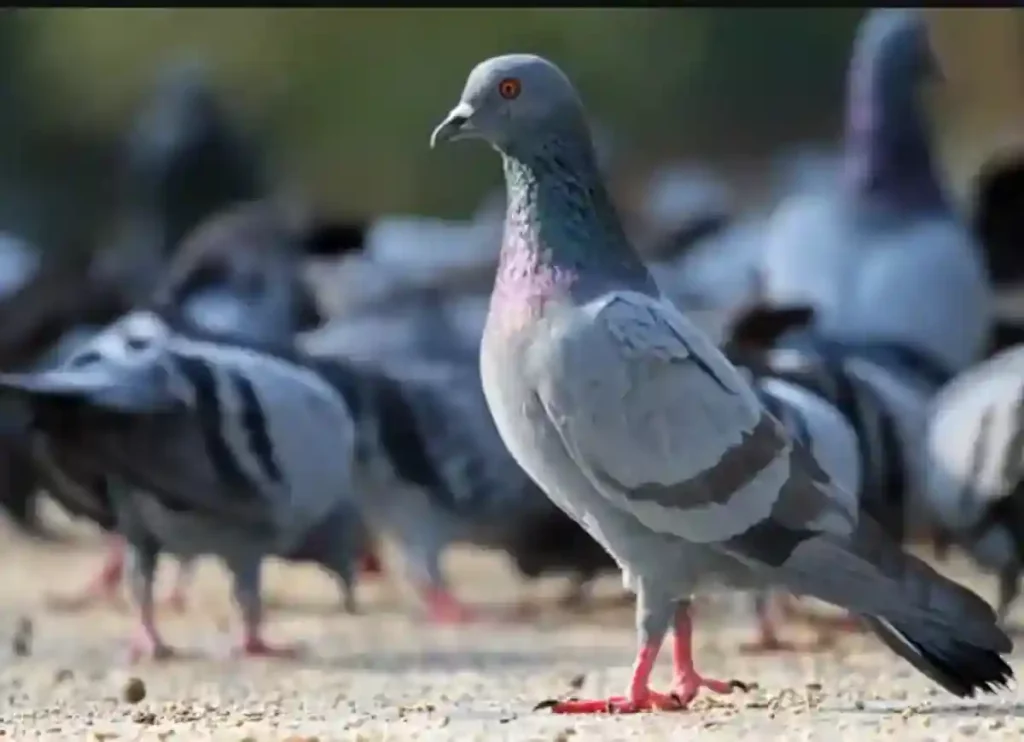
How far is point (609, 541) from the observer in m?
2.78

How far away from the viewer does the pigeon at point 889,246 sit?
555cm

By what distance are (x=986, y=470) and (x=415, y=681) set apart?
1.39 m

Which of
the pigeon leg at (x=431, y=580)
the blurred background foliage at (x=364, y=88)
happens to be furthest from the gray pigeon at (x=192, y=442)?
the blurred background foliage at (x=364, y=88)

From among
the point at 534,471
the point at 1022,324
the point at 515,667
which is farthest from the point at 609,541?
the point at 1022,324

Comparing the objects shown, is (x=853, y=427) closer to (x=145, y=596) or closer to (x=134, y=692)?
(x=145, y=596)

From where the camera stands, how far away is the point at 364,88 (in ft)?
30.6

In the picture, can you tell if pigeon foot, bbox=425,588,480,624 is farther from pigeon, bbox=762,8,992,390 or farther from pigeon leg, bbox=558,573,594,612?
pigeon, bbox=762,8,992,390

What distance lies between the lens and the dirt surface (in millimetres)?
2637

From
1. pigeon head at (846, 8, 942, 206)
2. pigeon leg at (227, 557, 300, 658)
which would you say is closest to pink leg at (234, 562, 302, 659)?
pigeon leg at (227, 557, 300, 658)

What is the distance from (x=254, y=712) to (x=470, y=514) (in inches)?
81.0

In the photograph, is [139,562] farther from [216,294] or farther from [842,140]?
[842,140]

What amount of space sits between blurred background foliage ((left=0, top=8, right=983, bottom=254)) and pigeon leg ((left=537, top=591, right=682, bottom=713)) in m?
5.88

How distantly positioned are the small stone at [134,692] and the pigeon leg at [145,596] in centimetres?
70

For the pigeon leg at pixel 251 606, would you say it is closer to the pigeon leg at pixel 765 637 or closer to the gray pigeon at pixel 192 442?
the gray pigeon at pixel 192 442
